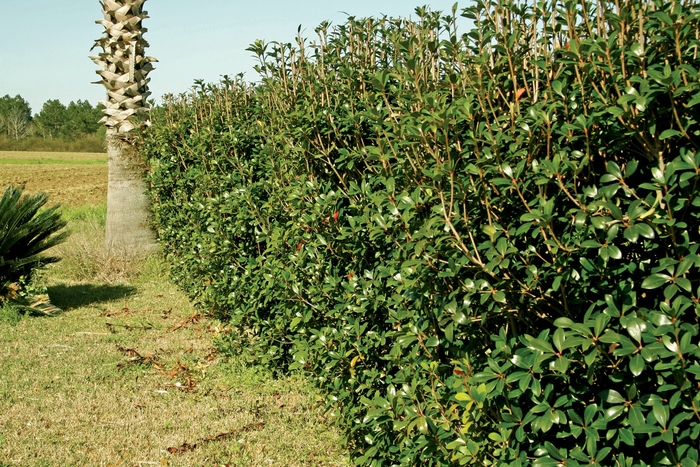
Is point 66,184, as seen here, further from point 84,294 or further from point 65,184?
point 84,294

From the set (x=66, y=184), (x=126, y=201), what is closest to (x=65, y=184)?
(x=66, y=184)

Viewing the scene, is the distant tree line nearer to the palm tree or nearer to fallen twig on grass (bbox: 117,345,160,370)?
the palm tree

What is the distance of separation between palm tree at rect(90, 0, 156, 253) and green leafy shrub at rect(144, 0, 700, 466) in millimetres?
7109

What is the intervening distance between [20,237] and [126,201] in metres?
2.97

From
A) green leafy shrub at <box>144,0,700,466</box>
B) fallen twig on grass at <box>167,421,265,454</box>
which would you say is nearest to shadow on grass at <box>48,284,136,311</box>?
fallen twig on grass at <box>167,421,265,454</box>

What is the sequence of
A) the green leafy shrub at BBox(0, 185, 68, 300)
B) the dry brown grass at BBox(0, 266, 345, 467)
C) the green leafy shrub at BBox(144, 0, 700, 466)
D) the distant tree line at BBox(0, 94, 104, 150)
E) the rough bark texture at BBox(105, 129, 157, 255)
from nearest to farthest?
the green leafy shrub at BBox(144, 0, 700, 466)
the dry brown grass at BBox(0, 266, 345, 467)
the green leafy shrub at BBox(0, 185, 68, 300)
the rough bark texture at BBox(105, 129, 157, 255)
the distant tree line at BBox(0, 94, 104, 150)

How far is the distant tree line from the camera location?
118m

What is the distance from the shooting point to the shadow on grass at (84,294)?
835 centimetres

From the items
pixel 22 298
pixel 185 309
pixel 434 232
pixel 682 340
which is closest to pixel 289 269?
pixel 434 232

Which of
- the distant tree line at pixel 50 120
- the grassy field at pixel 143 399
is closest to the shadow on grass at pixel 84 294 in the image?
the grassy field at pixel 143 399

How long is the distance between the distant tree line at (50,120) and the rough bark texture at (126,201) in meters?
108

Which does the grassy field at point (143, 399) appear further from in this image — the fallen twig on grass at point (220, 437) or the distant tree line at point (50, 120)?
the distant tree line at point (50, 120)

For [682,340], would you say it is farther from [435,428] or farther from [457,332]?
[435,428]

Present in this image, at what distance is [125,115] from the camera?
409 inches
